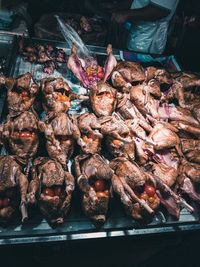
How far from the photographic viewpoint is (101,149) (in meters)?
2.46

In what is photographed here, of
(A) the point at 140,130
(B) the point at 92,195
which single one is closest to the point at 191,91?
(A) the point at 140,130

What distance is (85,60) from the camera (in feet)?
10.2

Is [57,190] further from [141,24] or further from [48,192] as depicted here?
[141,24]

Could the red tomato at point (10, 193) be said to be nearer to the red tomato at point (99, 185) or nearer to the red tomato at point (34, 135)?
the red tomato at point (34, 135)

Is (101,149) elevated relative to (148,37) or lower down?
lower down

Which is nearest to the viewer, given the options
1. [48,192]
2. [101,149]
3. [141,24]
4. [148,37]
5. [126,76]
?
[48,192]

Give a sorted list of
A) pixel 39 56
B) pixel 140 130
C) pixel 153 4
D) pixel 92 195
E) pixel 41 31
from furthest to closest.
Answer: pixel 41 31 < pixel 153 4 < pixel 39 56 < pixel 140 130 < pixel 92 195

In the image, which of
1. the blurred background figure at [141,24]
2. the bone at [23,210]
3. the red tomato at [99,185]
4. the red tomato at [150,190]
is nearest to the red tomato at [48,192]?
the bone at [23,210]

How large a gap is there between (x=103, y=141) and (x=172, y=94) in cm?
138

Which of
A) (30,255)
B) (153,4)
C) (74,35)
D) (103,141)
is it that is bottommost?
(30,255)

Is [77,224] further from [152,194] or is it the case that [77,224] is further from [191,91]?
[191,91]

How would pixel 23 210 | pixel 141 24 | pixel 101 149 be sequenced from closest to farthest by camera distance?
pixel 23 210 < pixel 101 149 < pixel 141 24

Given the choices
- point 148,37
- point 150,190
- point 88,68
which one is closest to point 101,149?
point 150,190

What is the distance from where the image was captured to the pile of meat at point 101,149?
1839 mm
